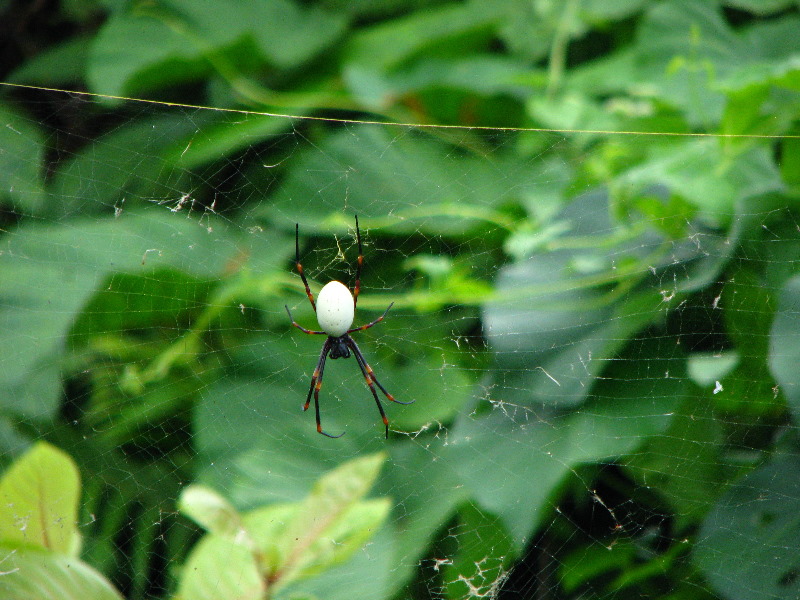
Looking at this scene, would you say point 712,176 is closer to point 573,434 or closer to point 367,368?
point 573,434

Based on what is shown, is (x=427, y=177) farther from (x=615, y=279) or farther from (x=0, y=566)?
(x=0, y=566)

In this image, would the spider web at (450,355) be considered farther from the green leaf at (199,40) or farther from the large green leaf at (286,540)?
A: the green leaf at (199,40)

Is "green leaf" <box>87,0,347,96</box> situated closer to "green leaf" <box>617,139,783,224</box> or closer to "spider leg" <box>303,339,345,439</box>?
"spider leg" <box>303,339,345,439</box>

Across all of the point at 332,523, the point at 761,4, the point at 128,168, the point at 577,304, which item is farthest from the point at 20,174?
the point at 761,4

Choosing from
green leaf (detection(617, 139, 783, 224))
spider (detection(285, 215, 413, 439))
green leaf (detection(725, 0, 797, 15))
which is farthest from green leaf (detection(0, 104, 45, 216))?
green leaf (detection(725, 0, 797, 15))

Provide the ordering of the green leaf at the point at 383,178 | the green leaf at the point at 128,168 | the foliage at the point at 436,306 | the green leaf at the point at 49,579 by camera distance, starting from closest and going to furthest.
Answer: the green leaf at the point at 49,579 → the foliage at the point at 436,306 → the green leaf at the point at 383,178 → the green leaf at the point at 128,168

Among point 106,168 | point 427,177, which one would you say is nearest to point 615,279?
A: point 427,177

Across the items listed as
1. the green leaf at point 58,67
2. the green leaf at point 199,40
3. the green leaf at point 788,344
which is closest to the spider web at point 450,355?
the green leaf at point 788,344
